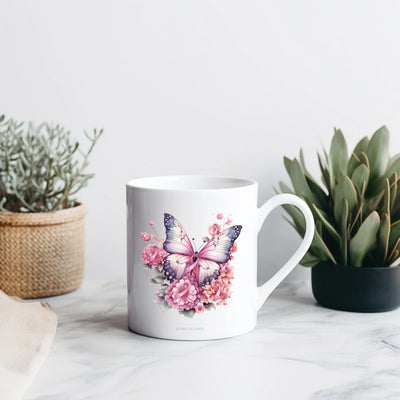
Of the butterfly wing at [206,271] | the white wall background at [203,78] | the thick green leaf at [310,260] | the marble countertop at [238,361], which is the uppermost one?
the white wall background at [203,78]

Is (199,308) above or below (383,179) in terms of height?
below

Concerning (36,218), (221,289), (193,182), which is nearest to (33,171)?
(36,218)

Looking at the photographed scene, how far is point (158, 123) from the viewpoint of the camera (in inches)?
36.0

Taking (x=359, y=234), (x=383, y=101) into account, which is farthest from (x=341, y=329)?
(x=383, y=101)

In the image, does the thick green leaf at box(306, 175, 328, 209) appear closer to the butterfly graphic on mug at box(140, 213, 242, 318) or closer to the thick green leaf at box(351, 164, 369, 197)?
the thick green leaf at box(351, 164, 369, 197)

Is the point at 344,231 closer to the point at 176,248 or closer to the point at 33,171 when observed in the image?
the point at 176,248

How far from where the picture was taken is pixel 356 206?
30.0 inches

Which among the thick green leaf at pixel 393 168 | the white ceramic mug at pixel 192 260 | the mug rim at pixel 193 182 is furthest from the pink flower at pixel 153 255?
the thick green leaf at pixel 393 168

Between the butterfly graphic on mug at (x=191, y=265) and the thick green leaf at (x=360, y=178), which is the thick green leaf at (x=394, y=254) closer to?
the thick green leaf at (x=360, y=178)

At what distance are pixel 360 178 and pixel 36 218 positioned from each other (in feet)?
1.34

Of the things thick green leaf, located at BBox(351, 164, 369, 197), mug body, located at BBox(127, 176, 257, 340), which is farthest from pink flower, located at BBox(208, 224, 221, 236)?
thick green leaf, located at BBox(351, 164, 369, 197)

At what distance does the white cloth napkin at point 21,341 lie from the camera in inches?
20.9

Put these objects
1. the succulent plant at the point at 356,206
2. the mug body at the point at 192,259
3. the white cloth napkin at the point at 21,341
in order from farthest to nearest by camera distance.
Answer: the succulent plant at the point at 356,206
the mug body at the point at 192,259
the white cloth napkin at the point at 21,341

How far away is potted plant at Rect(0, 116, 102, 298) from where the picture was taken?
0.80 m
